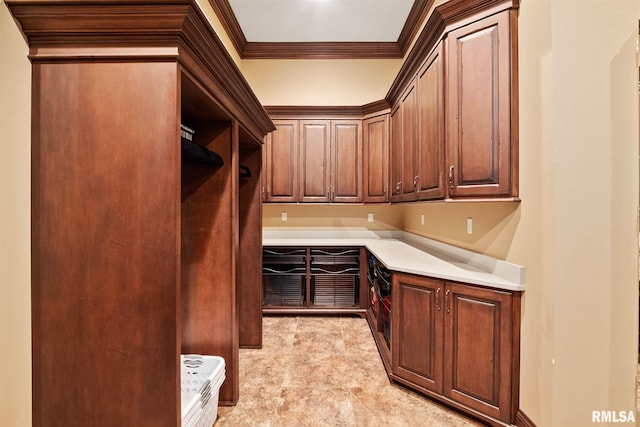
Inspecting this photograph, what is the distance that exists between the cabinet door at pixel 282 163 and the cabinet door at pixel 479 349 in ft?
7.90

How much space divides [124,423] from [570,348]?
205cm

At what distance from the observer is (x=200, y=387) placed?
1541 mm

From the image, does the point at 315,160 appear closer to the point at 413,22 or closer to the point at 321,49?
the point at 321,49

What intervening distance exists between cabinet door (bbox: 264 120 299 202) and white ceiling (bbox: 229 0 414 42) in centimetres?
118

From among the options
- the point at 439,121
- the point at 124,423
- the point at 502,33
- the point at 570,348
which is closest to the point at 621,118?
the point at 502,33

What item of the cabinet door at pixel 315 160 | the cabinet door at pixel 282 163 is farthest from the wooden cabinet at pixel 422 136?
the cabinet door at pixel 282 163

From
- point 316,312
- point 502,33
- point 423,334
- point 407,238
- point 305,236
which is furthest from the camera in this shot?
point 305,236

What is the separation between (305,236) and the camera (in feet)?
13.8

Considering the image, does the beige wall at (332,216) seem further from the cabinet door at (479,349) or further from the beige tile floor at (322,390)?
the cabinet door at (479,349)

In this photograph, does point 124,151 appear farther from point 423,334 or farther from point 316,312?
point 316,312

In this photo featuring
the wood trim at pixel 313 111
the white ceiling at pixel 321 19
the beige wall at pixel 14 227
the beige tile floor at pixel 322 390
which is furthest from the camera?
the wood trim at pixel 313 111

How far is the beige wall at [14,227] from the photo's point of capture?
39.8 inches

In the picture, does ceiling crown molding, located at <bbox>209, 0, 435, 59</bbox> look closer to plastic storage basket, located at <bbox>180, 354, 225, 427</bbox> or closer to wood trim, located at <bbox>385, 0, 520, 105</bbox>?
wood trim, located at <bbox>385, 0, 520, 105</bbox>

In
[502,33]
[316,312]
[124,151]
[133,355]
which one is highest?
[502,33]
